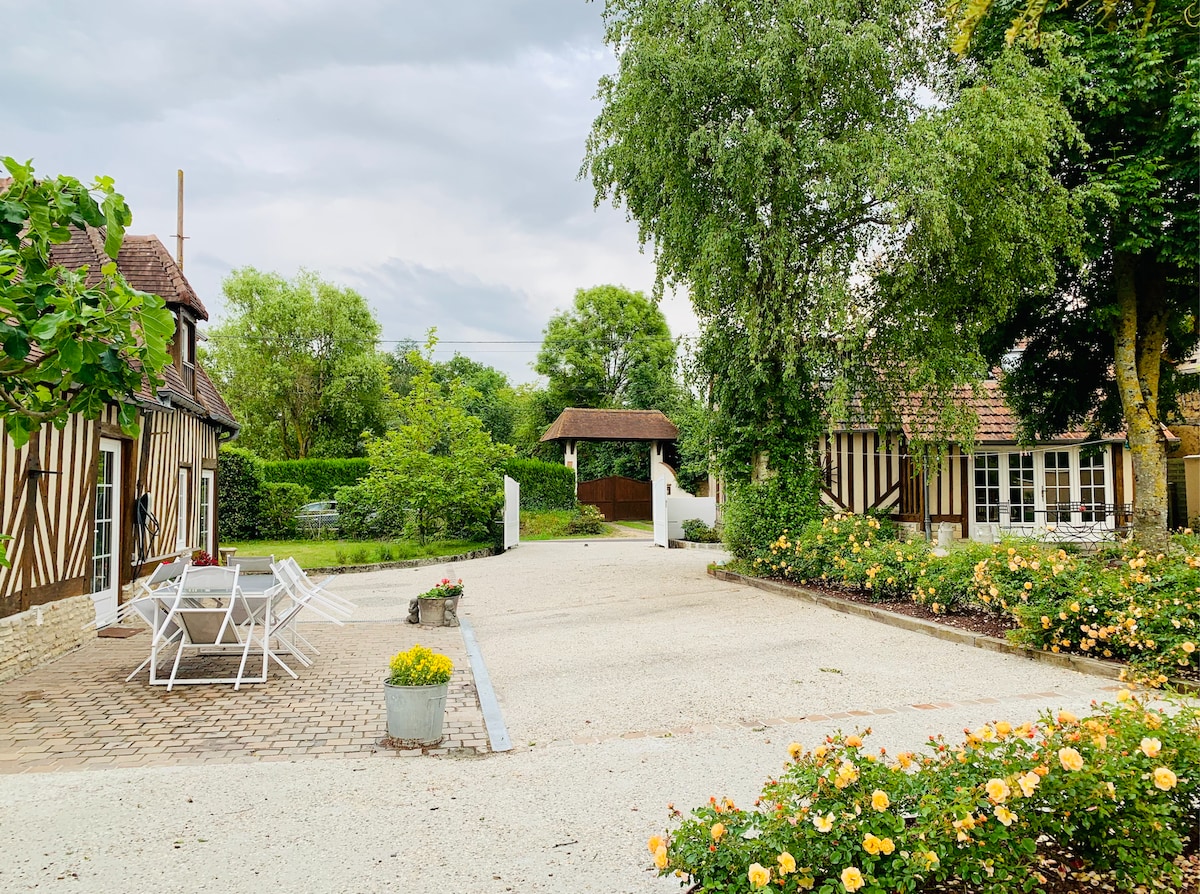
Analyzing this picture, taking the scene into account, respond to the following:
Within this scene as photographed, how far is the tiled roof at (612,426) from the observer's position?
30297mm

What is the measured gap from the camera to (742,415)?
1284 centimetres

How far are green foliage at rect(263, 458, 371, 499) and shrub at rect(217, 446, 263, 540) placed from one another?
335cm

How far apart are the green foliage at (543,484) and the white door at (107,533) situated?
17.2 metres

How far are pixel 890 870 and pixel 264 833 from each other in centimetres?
270

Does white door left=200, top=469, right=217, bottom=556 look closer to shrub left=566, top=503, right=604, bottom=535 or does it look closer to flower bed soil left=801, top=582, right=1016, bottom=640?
flower bed soil left=801, top=582, right=1016, bottom=640

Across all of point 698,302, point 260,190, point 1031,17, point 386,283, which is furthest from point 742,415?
point 386,283

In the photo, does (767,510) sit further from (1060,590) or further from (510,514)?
(510,514)

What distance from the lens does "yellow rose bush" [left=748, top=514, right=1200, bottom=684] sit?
590 cm

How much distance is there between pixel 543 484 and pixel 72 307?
2491 centimetres

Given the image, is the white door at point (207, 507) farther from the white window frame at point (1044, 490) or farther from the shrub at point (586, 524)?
the white window frame at point (1044, 490)

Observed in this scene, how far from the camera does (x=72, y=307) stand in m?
2.46

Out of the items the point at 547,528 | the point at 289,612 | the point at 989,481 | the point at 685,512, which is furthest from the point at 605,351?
the point at 289,612

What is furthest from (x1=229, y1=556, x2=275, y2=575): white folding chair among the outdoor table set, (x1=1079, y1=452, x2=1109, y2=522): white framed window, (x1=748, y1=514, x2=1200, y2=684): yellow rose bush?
(x1=1079, y1=452, x2=1109, y2=522): white framed window

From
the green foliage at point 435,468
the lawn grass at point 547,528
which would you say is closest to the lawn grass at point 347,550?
the green foliage at point 435,468
